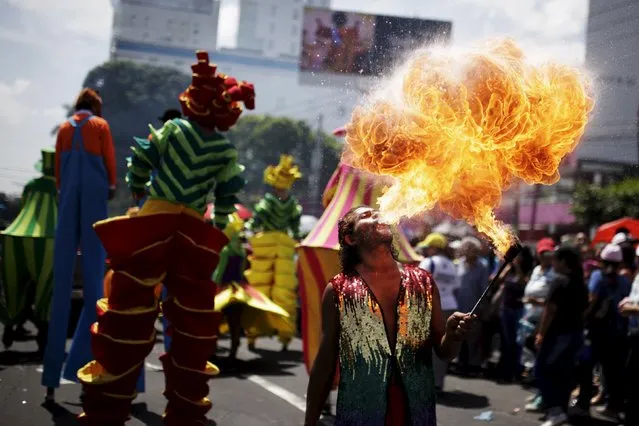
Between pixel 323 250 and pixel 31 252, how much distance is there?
3959 mm

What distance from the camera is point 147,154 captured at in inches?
219

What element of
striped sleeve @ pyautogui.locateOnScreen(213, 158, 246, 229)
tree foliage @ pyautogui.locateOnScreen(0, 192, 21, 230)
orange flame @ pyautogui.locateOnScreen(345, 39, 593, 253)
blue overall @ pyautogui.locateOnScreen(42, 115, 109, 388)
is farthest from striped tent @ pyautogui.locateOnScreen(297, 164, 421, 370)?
tree foliage @ pyautogui.locateOnScreen(0, 192, 21, 230)

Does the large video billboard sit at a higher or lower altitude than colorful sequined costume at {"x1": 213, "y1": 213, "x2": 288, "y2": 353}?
higher

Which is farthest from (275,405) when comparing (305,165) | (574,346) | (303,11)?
(303,11)

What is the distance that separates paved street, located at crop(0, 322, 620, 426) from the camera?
6238mm

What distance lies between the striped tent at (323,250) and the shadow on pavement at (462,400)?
218 cm

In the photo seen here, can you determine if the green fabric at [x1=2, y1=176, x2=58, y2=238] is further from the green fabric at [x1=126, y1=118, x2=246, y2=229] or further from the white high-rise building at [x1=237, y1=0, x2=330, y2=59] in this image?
the white high-rise building at [x1=237, y1=0, x2=330, y2=59]

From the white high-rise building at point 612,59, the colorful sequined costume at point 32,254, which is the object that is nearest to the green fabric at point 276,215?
the colorful sequined costume at point 32,254

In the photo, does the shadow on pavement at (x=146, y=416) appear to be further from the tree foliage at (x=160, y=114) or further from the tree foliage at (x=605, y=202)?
the tree foliage at (x=160, y=114)

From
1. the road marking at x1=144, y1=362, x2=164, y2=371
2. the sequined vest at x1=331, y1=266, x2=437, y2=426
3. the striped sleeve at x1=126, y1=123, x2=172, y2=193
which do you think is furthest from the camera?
the road marking at x1=144, y1=362, x2=164, y2=371

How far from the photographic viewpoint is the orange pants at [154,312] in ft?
17.0

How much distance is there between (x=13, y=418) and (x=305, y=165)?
35.6 metres

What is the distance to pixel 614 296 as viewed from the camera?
27.6 ft

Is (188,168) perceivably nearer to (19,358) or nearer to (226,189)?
(226,189)
